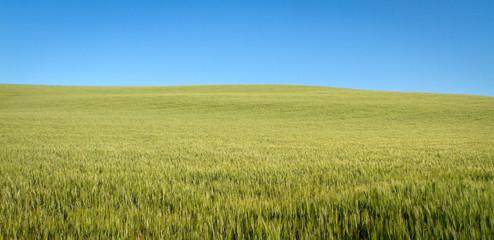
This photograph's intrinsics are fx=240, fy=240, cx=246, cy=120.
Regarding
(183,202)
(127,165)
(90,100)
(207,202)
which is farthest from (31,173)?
(90,100)

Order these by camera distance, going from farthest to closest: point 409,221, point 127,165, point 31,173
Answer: point 127,165
point 31,173
point 409,221

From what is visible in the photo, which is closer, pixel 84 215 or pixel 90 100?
pixel 84 215

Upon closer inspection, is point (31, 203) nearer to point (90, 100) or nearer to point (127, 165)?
point (127, 165)

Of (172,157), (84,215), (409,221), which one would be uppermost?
(409,221)

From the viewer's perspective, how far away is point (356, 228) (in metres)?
1.75

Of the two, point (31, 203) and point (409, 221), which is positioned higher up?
point (409, 221)

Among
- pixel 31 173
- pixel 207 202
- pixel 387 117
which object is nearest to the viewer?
pixel 207 202

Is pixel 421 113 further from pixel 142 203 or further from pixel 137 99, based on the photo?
pixel 137 99

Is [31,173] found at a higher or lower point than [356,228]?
lower

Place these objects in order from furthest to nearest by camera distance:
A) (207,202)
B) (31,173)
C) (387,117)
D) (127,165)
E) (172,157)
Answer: (387,117) → (172,157) → (127,165) → (31,173) → (207,202)

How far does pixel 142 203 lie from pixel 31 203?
123 centimetres

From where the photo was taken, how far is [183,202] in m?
2.57

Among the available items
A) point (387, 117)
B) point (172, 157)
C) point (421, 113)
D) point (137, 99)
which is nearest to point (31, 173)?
point (172, 157)

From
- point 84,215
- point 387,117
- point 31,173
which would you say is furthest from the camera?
point 387,117
